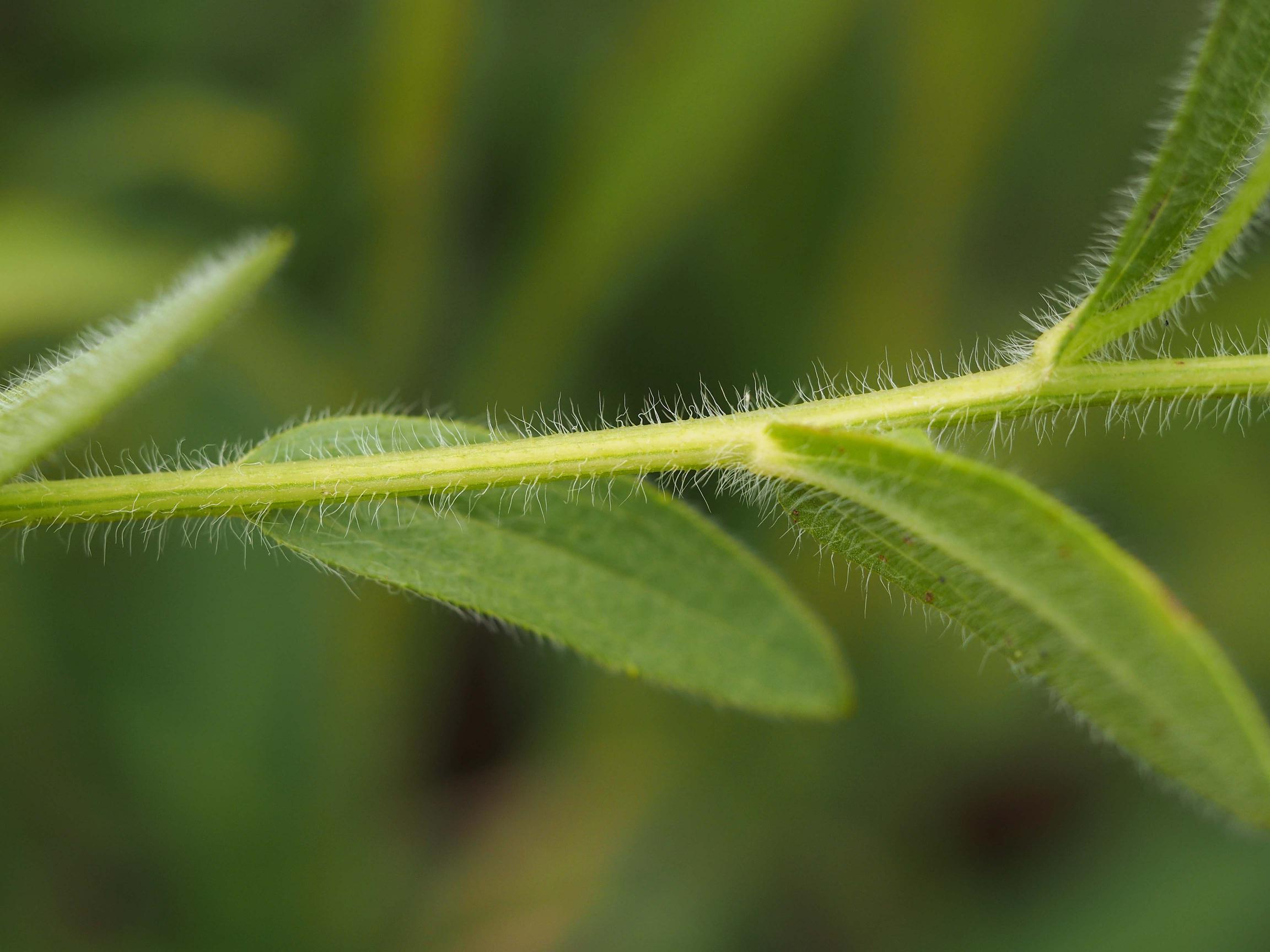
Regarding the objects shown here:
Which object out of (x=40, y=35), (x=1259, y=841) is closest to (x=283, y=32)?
(x=40, y=35)

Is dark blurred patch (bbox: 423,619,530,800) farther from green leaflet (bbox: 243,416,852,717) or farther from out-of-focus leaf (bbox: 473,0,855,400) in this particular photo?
green leaflet (bbox: 243,416,852,717)

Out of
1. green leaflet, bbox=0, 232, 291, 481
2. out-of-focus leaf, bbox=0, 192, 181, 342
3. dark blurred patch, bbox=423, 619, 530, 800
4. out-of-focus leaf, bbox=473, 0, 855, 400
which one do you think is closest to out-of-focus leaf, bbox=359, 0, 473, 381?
out-of-focus leaf, bbox=473, 0, 855, 400

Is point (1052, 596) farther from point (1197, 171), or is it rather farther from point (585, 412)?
point (585, 412)

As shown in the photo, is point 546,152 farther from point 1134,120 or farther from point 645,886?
point 645,886

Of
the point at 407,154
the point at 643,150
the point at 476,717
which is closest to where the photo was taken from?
the point at 407,154

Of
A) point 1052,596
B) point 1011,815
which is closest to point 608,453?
point 1052,596

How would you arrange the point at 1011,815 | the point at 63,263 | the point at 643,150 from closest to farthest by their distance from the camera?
the point at 63,263
the point at 643,150
the point at 1011,815

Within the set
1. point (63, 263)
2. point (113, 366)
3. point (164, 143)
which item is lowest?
point (113, 366)
